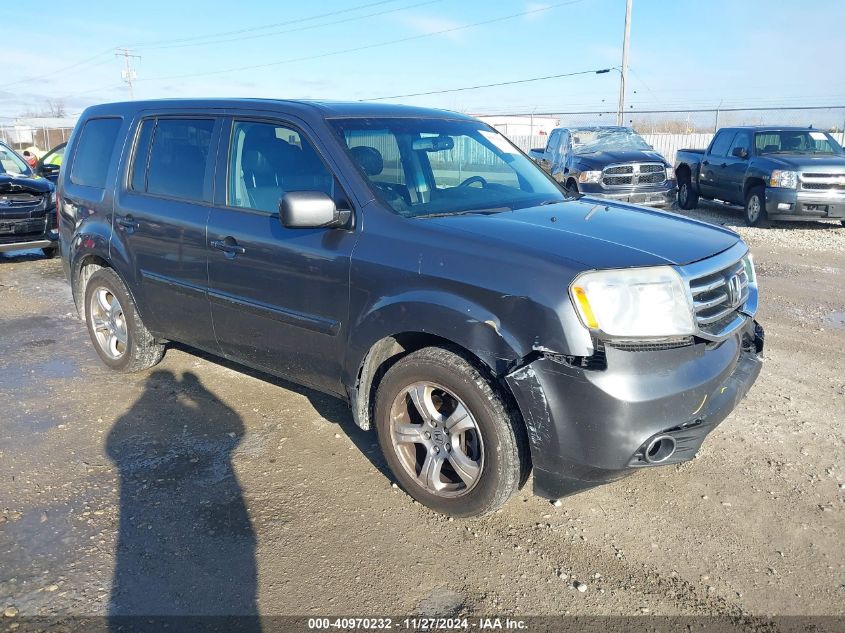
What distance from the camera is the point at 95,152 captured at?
527 cm

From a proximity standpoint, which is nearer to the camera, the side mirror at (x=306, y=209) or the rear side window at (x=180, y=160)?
the side mirror at (x=306, y=209)

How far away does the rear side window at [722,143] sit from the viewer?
1391cm

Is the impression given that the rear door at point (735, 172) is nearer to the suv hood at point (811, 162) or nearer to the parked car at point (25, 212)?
the suv hood at point (811, 162)

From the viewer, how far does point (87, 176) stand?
5.30 meters

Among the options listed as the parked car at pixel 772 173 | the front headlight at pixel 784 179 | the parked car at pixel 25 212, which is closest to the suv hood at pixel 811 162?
the parked car at pixel 772 173

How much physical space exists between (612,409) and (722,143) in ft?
43.5

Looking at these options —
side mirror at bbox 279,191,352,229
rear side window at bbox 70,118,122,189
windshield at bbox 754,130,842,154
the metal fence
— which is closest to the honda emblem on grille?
side mirror at bbox 279,191,352,229

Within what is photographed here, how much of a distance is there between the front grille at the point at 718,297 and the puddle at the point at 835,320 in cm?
359

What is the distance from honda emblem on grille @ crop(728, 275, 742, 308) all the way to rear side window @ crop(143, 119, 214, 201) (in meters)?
2.96

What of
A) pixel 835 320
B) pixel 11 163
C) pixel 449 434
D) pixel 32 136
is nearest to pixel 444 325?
pixel 449 434

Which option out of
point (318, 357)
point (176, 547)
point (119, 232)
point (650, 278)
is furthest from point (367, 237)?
point (119, 232)

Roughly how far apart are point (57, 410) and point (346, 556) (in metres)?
2.73

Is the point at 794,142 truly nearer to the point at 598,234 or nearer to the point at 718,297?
the point at 718,297

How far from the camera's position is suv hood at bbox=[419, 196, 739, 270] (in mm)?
2920
